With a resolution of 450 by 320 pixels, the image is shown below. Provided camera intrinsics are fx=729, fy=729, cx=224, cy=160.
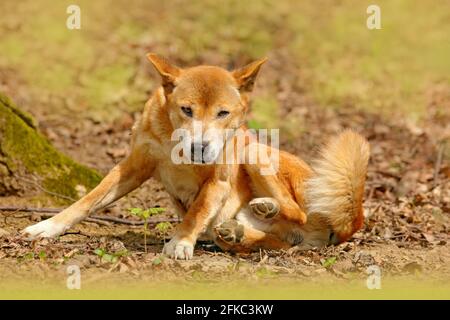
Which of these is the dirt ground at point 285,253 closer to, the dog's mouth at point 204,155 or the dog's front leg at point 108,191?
the dog's front leg at point 108,191

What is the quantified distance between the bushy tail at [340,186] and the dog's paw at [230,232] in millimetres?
745

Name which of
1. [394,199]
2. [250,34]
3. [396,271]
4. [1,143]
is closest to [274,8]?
[250,34]

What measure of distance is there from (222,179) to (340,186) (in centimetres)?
108

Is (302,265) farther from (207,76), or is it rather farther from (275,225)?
(207,76)

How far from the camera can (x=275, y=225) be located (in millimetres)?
6867

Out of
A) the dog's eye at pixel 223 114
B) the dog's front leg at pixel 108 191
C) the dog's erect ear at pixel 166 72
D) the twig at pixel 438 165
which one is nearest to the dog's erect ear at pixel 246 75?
the dog's eye at pixel 223 114

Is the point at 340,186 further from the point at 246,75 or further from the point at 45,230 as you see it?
the point at 45,230

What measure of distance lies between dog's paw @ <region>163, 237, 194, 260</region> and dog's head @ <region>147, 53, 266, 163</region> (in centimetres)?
73

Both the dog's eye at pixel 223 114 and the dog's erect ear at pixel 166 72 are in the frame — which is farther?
the dog's erect ear at pixel 166 72

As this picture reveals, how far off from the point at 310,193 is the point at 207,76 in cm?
149

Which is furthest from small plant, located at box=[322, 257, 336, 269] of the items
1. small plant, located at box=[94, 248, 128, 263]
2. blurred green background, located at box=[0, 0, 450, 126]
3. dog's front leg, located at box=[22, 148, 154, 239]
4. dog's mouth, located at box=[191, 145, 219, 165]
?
blurred green background, located at box=[0, 0, 450, 126]

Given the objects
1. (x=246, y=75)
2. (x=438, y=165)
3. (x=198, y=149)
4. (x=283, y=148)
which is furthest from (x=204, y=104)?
(x=438, y=165)

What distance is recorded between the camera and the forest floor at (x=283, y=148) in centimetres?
579

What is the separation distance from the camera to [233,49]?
13.4 m
